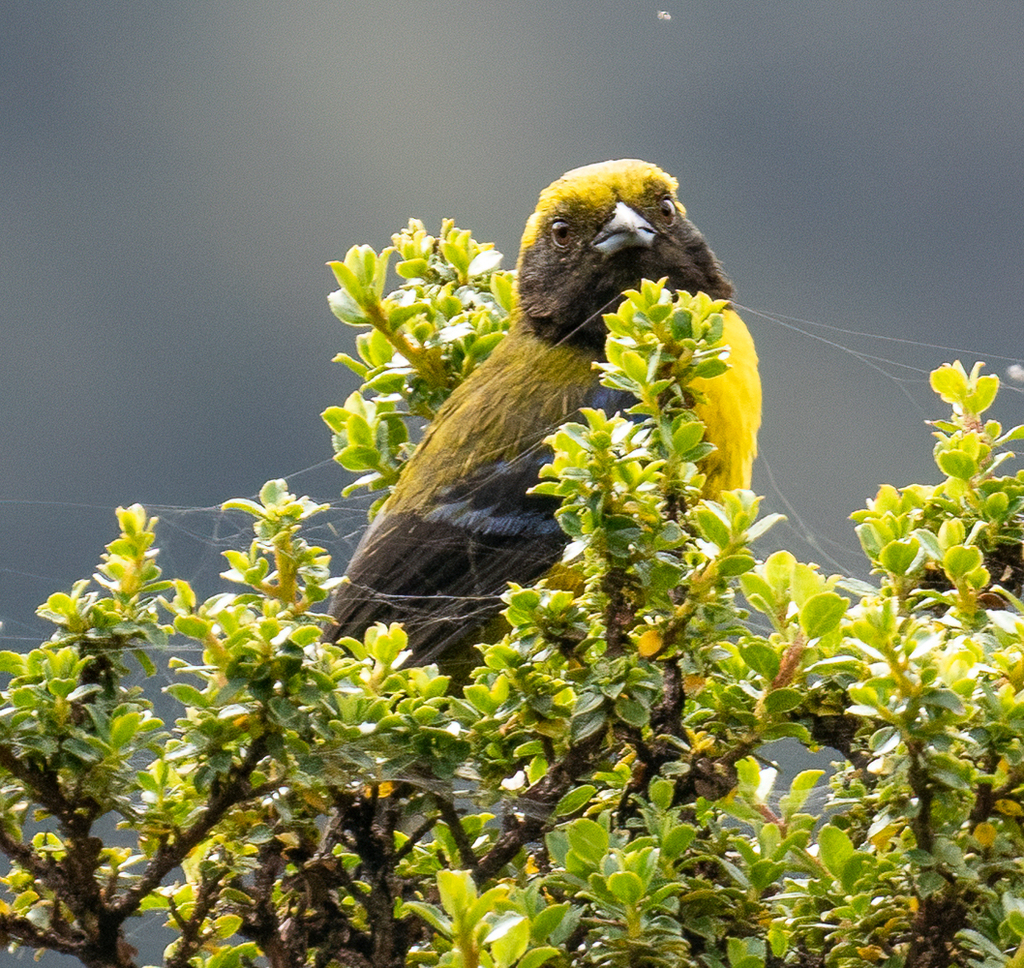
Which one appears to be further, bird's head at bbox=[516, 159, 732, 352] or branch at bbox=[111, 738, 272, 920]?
bird's head at bbox=[516, 159, 732, 352]

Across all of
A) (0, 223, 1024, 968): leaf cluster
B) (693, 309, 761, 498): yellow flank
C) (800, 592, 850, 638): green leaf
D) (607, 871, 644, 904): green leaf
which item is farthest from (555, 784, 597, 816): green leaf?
(693, 309, 761, 498): yellow flank

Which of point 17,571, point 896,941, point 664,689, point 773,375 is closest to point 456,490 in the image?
point 773,375

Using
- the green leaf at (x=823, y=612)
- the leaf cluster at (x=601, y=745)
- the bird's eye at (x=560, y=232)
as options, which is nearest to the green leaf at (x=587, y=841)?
the leaf cluster at (x=601, y=745)

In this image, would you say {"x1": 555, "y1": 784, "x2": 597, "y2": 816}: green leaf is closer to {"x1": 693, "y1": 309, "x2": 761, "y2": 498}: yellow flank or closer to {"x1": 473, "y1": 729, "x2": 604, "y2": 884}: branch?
{"x1": 473, "y1": 729, "x2": 604, "y2": 884}: branch

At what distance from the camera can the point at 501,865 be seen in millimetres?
1188

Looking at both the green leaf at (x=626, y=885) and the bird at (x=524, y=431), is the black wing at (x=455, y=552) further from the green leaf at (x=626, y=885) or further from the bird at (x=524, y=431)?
the green leaf at (x=626, y=885)

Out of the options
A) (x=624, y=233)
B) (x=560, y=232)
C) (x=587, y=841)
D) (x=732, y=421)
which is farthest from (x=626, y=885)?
(x=560, y=232)

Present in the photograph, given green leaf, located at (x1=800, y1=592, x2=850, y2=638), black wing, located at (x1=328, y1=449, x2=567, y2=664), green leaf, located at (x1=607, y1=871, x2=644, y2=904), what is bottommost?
green leaf, located at (x1=607, y1=871, x2=644, y2=904)

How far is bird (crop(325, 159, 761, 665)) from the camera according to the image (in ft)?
6.59

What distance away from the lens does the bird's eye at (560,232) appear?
91.8 inches

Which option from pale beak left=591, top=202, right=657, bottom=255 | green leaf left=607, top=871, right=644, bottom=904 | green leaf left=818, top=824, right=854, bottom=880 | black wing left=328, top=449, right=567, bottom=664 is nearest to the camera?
green leaf left=607, top=871, right=644, bottom=904

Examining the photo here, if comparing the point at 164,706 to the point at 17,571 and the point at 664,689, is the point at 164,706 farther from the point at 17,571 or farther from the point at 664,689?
the point at 664,689

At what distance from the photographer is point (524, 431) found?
210 cm

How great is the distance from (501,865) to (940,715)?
0.43 meters
